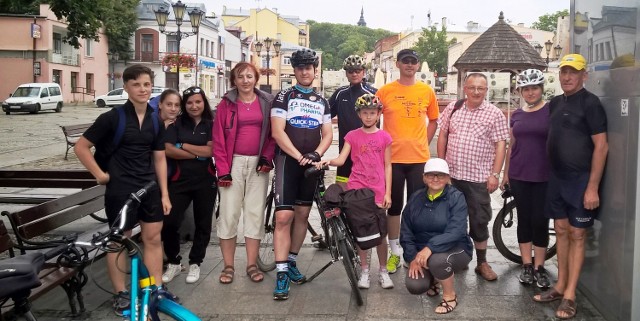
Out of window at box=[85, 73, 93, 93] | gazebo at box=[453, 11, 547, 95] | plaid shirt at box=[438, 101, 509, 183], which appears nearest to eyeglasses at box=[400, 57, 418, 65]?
plaid shirt at box=[438, 101, 509, 183]

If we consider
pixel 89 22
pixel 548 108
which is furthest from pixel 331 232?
pixel 89 22

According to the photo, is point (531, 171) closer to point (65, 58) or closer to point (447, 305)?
point (447, 305)

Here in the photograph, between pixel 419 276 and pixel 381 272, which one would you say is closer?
pixel 419 276

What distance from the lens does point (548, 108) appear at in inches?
192

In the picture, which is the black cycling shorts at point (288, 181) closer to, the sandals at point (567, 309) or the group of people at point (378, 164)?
the group of people at point (378, 164)

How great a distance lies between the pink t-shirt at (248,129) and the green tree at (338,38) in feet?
432

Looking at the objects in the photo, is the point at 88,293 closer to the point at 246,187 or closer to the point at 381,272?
the point at 246,187

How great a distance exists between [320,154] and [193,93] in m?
1.30

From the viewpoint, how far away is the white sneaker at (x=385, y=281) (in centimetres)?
510

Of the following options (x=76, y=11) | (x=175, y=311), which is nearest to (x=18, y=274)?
(x=175, y=311)

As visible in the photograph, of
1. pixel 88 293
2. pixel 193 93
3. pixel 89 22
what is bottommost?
pixel 88 293

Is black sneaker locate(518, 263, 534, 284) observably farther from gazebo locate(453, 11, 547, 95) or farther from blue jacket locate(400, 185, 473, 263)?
gazebo locate(453, 11, 547, 95)

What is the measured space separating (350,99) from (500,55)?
18.0 m

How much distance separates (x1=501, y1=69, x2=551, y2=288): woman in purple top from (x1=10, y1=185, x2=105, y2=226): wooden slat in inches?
155
